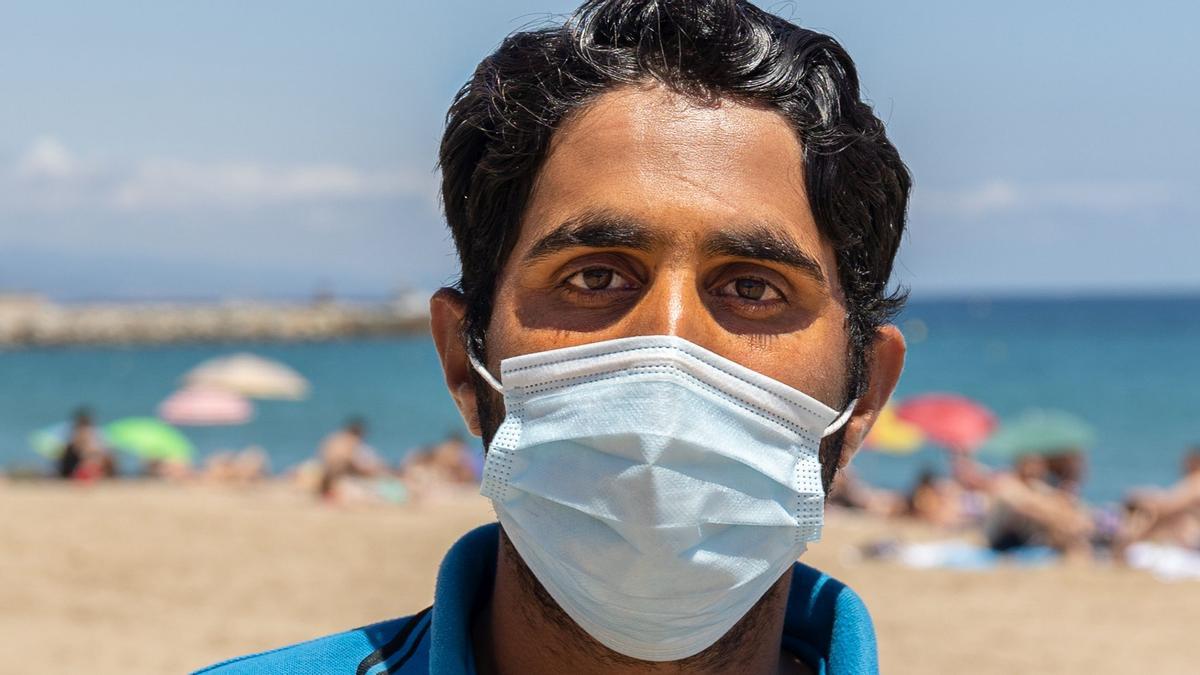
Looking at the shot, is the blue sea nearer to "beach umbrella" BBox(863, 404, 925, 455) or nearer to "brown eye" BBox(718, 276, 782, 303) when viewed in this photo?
"brown eye" BBox(718, 276, 782, 303)

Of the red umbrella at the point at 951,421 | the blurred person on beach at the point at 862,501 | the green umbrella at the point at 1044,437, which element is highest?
the red umbrella at the point at 951,421

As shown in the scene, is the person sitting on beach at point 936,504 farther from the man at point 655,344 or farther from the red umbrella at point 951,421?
the man at point 655,344

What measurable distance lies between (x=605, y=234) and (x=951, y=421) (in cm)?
1561

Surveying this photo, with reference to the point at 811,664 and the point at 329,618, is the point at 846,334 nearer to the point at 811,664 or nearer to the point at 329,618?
the point at 811,664

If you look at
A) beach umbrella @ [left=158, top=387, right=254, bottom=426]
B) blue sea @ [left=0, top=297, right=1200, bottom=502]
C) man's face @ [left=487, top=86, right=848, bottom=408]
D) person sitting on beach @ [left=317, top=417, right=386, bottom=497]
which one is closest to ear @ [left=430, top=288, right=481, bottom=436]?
man's face @ [left=487, top=86, right=848, bottom=408]

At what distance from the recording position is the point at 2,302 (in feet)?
262

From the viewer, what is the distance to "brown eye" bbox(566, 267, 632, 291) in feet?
6.46

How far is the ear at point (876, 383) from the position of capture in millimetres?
2211

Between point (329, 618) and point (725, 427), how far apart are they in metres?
7.51

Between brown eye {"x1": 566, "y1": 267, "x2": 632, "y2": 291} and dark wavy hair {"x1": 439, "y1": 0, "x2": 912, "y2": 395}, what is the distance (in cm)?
17

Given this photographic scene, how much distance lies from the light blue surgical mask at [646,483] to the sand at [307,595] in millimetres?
6253

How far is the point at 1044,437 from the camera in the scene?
44.9 ft

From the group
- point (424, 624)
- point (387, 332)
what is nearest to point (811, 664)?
point (424, 624)

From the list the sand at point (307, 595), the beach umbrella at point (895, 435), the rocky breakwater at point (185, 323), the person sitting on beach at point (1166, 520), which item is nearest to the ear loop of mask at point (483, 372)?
the sand at point (307, 595)
